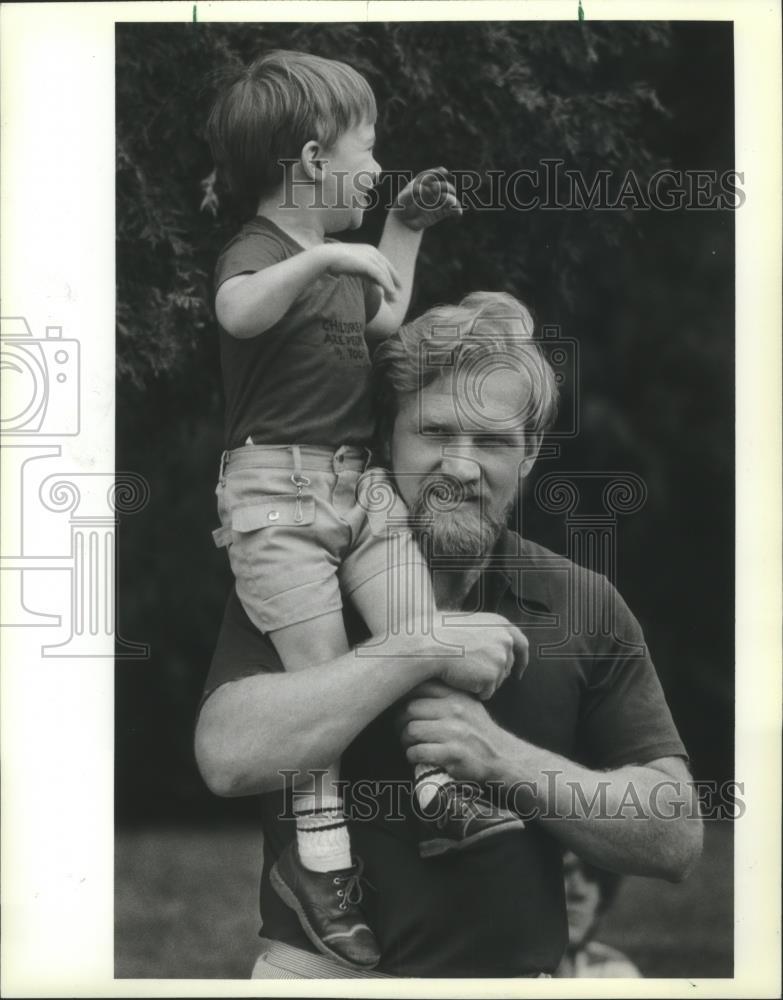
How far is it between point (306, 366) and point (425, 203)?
610 mm

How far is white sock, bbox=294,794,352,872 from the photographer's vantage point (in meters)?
4.16

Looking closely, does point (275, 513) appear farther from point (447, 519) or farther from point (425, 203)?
point (425, 203)

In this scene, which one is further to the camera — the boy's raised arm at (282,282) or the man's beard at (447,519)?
the man's beard at (447,519)

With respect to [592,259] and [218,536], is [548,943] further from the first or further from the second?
[592,259]

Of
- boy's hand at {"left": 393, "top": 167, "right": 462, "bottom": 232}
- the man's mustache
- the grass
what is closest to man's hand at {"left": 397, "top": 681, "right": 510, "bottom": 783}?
the man's mustache

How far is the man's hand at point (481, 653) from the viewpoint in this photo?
417 centimetres

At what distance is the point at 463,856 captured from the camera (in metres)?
4.21

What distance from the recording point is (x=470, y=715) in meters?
4.18

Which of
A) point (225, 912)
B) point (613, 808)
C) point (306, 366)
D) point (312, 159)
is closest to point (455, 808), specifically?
point (613, 808)

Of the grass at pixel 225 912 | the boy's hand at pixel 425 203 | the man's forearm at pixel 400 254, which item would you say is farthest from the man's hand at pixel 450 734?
Answer: the boy's hand at pixel 425 203

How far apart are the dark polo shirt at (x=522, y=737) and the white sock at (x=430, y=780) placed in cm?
4

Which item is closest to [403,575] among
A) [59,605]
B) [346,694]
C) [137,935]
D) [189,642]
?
[346,694]

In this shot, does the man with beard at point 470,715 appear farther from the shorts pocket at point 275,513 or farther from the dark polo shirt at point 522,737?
the shorts pocket at point 275,513

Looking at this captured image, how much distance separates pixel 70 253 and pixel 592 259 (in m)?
1.51
